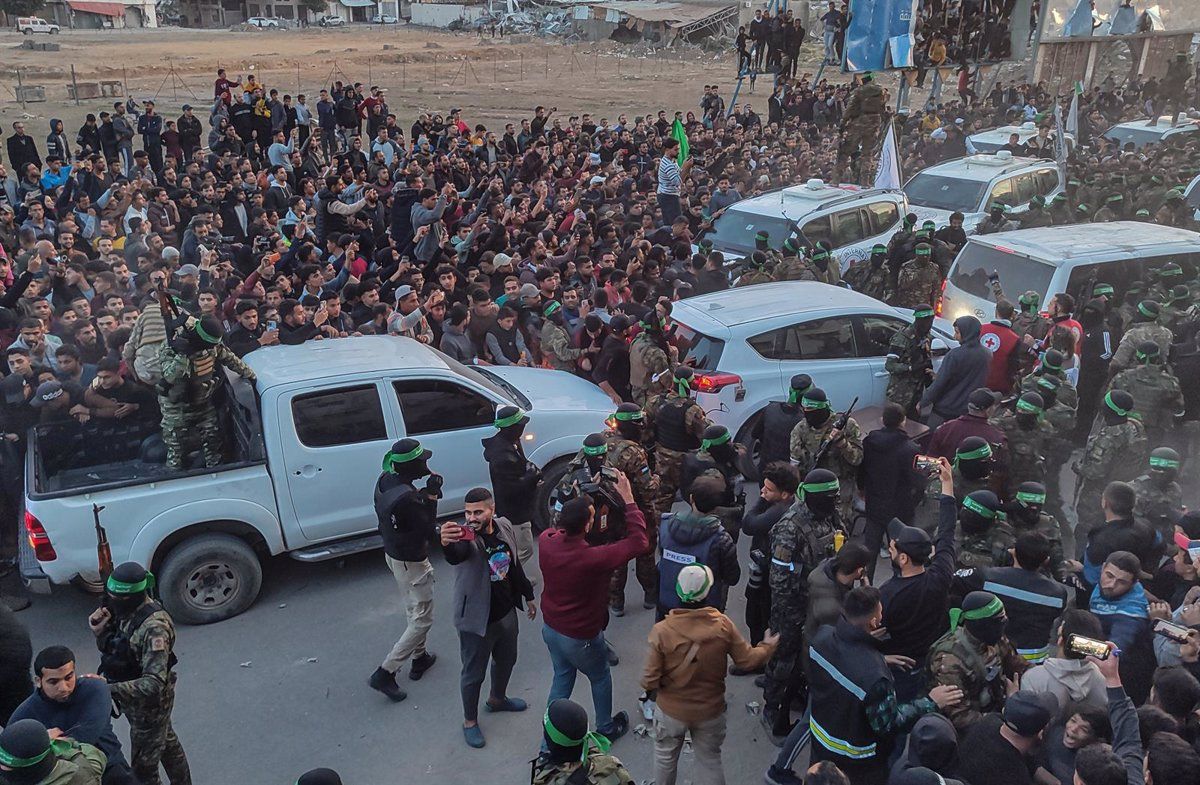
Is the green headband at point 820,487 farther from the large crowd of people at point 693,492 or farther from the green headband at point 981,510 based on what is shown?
the green headband at point 981,510

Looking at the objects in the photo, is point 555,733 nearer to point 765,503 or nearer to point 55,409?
point 765,503

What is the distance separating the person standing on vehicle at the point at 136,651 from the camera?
14.9 feet

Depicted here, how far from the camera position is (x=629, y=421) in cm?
661

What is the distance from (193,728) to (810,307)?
6.04 meters

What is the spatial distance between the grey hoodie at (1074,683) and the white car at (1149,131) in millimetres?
20388

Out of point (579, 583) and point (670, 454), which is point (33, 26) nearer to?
point (670, 454)

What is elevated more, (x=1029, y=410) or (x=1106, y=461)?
(x=1029, y=410)

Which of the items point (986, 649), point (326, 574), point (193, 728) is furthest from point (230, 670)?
point (986, 649)

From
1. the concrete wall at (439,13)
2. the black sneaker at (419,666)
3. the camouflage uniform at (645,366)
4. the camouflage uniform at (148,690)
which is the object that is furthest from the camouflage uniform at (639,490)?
the concrete wall at (439,13)

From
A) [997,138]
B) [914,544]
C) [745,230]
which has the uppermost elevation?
[997,138]

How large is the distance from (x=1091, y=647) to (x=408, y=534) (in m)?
3.68

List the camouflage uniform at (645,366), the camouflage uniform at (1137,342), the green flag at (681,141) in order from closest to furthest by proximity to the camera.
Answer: the camouflage uniform at (645,366), the camouflage uniform at (1137,342), the green flag at (681,141)

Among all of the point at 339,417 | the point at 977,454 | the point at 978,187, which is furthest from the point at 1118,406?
A: the point at 978,187

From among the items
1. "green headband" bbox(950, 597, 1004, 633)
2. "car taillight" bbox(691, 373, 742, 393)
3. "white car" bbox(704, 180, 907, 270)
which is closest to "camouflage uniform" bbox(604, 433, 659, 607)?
"car taillight" bbox(691, 373, 742, 393)
